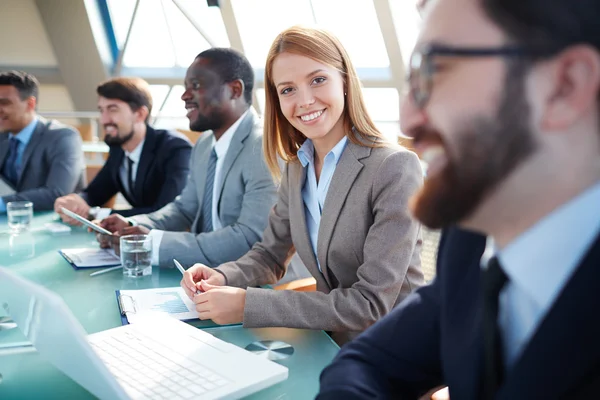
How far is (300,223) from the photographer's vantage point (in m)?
1.79

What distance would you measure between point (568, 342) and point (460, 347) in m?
0.21

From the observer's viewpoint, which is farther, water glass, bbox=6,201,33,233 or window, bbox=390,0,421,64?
window, bbox=390,0,421,64

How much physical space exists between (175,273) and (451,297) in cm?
122

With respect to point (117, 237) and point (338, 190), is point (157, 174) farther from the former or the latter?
point (338, 190)

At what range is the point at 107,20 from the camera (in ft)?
33.6

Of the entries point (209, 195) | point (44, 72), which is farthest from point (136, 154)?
point (44, 72)

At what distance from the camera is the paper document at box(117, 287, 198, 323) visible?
4.60 feet

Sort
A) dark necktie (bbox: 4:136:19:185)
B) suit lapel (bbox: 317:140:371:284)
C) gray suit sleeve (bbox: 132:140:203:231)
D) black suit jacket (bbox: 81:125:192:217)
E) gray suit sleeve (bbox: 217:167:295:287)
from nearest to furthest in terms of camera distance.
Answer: suit lapel (bbox: 317:140:371:284) → gray suit sleeve (bbox: 217:167:295:287) → gray suit sleeve (bbox: 132:140:203:231) → black suit jacket (bbox: 81:125:192:217) → dark necktie (bbox: 4:136:19:185)

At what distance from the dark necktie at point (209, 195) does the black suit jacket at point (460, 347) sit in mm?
1597

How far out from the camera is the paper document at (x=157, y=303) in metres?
1.40

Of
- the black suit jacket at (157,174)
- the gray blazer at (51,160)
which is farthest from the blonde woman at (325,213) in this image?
the gray blazer at (51,160)

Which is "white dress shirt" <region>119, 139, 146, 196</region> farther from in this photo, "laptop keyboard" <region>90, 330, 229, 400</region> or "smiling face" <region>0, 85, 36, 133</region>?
"laptop keyboard" <region>90, 330, 229, 400</region>

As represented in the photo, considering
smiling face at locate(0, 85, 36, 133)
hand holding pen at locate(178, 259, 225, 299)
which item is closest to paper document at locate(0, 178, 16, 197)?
smiling face at locate(0, 85, 36, 133)

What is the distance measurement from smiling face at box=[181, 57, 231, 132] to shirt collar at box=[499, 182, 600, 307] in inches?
81.5
